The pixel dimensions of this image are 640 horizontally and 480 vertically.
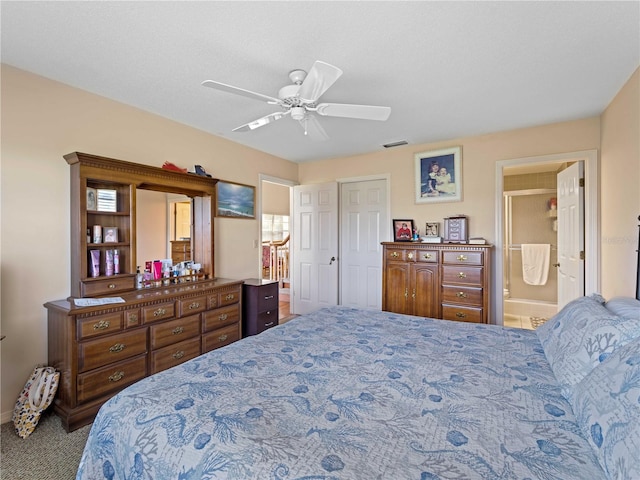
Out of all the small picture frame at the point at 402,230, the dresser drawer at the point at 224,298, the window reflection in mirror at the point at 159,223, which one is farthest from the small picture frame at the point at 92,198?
the small picture frame at the point at 402,230

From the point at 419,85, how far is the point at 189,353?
302 cm

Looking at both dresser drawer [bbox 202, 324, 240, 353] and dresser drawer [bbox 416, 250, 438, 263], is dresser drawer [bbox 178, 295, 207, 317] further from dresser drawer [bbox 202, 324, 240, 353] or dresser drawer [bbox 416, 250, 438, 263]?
dresser drawer [bbox 416, 250, 438, 263]

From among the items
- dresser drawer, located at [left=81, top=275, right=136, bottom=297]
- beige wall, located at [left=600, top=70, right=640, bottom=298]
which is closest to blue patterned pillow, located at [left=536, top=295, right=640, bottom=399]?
beige wall, located at [left=600, top=70, right=640, bottom=298]

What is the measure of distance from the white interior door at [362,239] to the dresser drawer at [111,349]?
2.95 meters

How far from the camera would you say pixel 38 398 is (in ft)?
6.89

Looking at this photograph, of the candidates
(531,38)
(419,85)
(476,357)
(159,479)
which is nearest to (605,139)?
(531,38)

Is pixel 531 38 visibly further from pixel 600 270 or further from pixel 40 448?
pixel 40 448

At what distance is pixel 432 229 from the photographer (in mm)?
4016

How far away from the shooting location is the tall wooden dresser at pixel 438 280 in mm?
3348

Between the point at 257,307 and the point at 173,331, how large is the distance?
0.99m

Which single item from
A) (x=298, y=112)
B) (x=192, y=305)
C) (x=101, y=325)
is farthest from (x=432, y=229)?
(x=101, y=325)

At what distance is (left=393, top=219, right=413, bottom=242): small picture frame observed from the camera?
4105 mm

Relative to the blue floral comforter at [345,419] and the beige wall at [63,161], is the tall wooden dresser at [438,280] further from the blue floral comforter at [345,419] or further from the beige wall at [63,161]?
the blue floral comforter at [345,419]

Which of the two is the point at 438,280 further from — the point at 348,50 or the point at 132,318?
the point at 132,318
